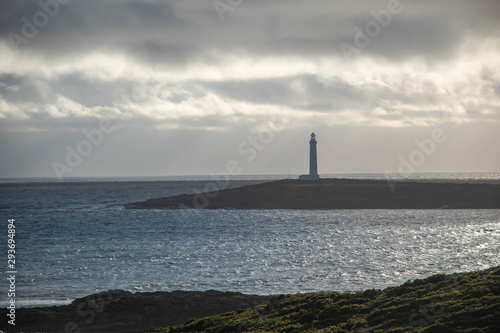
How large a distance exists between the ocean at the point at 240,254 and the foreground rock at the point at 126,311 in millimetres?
2773

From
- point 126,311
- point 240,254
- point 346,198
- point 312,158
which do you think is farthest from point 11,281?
point 312,158

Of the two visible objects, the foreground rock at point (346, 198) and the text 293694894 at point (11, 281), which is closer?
the text 293694894 at point (11, 281)

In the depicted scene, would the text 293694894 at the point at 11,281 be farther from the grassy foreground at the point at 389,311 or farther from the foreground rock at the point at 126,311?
the grassy foreground at the point at 389,311

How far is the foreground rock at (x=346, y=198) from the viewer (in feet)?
307

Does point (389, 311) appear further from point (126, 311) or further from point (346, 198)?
point (346, 198)

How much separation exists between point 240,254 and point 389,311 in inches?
1005

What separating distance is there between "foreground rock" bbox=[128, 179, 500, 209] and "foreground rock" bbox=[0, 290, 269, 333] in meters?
69.9

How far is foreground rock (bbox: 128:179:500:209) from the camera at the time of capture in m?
93.5

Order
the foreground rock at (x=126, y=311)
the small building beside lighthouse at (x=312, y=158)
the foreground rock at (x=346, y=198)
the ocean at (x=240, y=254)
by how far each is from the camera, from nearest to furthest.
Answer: the foreground rock at (x=126, y=311), the ocean at (x=240, y=254), the foreground rock at (x=346, y=198), the small building beside lighthouse at (x=312, y=158)

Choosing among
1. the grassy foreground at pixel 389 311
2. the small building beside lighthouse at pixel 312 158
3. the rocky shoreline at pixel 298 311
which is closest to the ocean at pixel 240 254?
the rocky shoreline at pixel 298 311

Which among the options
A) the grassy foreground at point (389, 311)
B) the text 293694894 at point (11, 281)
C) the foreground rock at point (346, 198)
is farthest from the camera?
the foreground rock at point (346, 198)

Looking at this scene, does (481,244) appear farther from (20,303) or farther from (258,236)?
(20,303)

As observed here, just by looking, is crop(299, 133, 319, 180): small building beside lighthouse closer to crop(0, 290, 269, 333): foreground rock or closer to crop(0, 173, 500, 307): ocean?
crop(0, 173, 500, 307): ocean

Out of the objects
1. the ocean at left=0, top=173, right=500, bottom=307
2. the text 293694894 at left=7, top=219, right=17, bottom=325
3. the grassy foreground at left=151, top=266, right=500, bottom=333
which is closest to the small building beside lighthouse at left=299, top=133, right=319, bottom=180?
the ocean at left=0, top=173, right=500, bottom=307
